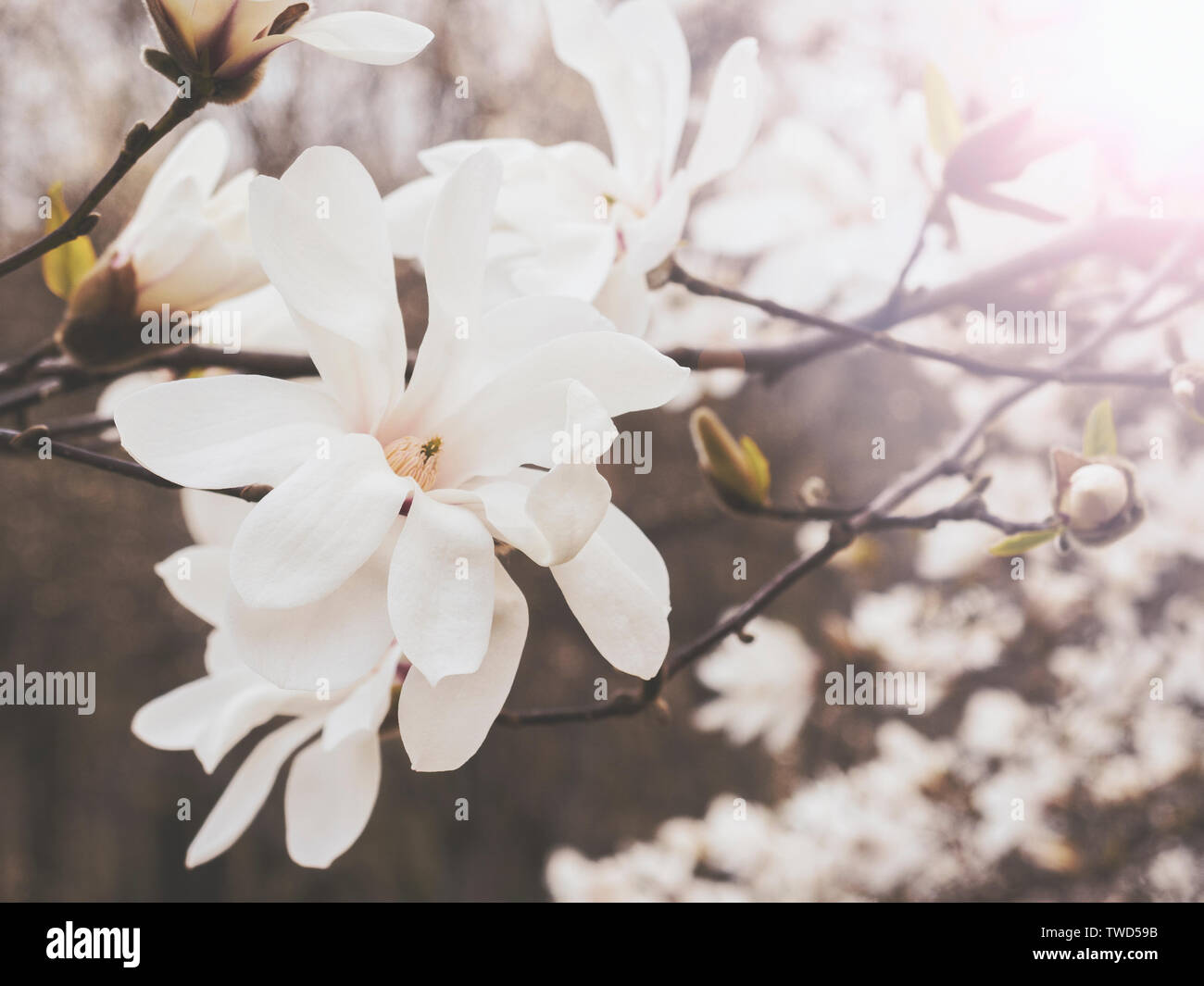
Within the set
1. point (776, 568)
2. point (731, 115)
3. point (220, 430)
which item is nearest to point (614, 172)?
point (731, 115)

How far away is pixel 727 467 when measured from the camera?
0.30 m

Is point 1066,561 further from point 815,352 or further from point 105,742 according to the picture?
point 105,742

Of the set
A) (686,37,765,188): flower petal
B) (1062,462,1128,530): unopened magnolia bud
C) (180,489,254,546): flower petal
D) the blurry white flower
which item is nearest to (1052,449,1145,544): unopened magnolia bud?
(1062,462,1128,530): unopened magnolia bud

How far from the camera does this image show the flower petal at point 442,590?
0.14m

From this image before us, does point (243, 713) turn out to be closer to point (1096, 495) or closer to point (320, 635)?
point (320, 635)

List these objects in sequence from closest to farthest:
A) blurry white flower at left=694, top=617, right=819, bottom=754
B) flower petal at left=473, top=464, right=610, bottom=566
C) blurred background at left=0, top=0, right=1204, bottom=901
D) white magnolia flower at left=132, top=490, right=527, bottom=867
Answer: flower petal at left=473, top=464, right=610, bottom=566
white magnolia flower at left=132, top=490, right=527, bottom=867
blurred background at left=0, top=0, right=1204, bottom=901
blurry white flower at left=694, top=617, right=819, bottom=754

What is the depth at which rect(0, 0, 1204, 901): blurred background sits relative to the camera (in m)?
0.41

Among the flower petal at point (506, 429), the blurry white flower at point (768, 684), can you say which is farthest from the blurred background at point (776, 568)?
the flower petal at point (506, 429)

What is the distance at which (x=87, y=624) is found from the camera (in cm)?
176

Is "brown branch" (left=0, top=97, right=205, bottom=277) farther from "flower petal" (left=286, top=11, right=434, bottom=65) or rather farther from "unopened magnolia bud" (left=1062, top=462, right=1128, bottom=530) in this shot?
"unopened magnolia bud" (left=1062, top=462, right=1128, bottom=530)

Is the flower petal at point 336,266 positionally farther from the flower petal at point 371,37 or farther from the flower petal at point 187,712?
the flower petal at point 187,712

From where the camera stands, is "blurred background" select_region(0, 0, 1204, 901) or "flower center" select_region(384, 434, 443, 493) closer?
"flower center" select_region(384, 434, 443, 493)

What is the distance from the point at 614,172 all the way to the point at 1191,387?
0.60ft

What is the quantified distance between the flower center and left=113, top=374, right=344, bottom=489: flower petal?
0.8 inches
